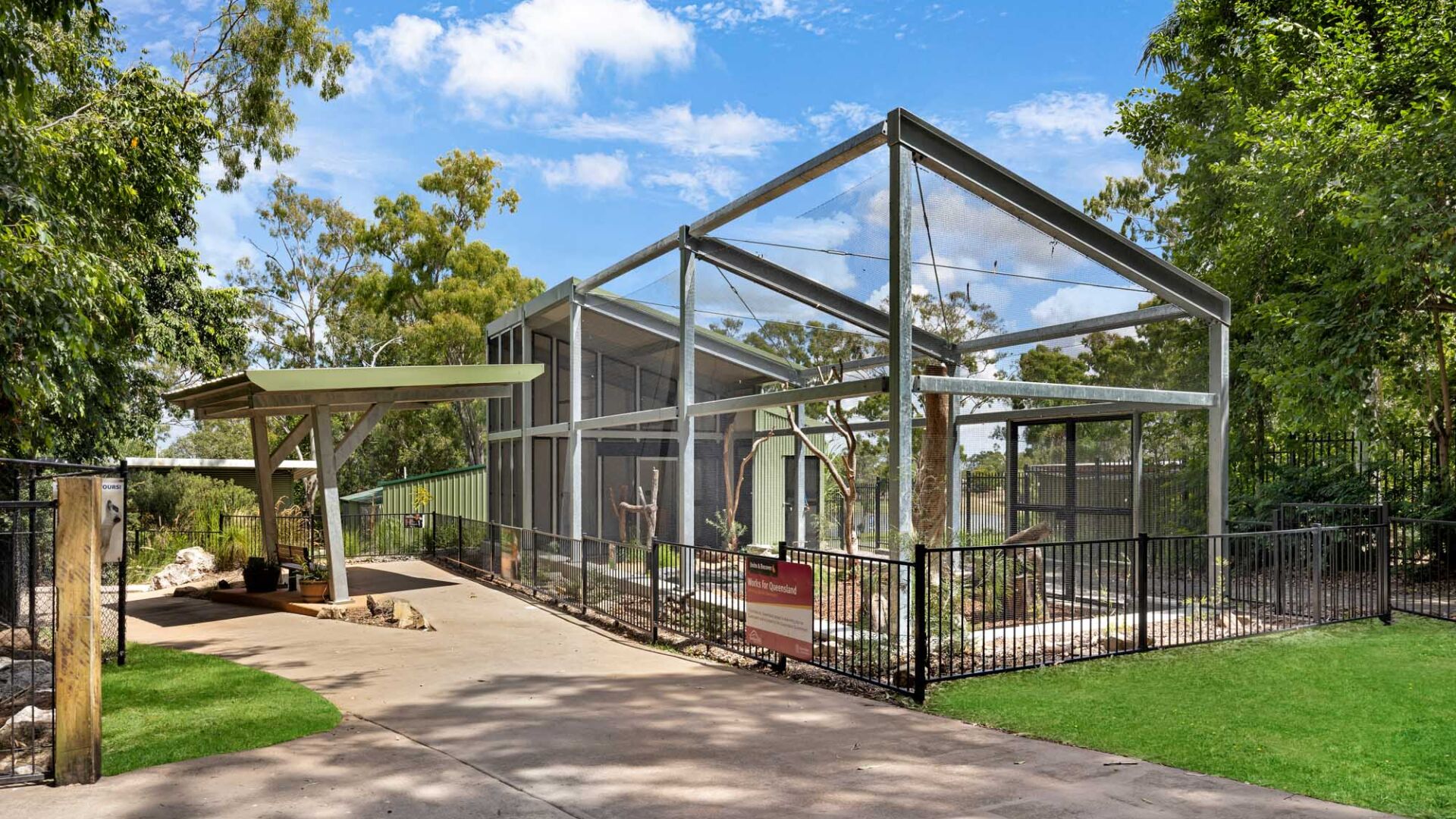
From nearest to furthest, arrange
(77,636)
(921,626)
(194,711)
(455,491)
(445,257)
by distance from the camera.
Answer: (77,636) < (194,711) < (921,626) < (455,491) < (445,257)

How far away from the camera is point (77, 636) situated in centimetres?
552

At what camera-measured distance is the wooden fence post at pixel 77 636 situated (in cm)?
546

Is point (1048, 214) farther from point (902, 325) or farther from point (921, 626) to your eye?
point (921, 626)

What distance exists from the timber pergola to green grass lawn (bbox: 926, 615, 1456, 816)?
838cm

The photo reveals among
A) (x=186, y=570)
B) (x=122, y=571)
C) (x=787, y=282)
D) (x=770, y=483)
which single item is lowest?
(x=186, y=570)

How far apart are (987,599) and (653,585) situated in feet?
11.5

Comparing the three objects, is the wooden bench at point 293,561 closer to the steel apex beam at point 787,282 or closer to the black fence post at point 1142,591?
the steel apex beam at point 787,282

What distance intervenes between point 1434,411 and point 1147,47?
1252cm

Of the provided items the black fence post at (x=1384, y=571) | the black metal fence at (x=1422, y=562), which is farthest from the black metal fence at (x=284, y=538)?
the black metal fence at (x=1422, y=562)

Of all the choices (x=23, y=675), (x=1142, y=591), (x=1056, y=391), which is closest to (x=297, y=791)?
(x=23, y=675)

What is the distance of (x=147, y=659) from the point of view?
934 centimetres

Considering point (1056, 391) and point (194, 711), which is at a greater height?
point (1056, 391)

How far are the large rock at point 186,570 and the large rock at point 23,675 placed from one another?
9.87m

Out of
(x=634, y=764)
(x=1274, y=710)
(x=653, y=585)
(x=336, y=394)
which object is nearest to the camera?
(x=634, y=764)
